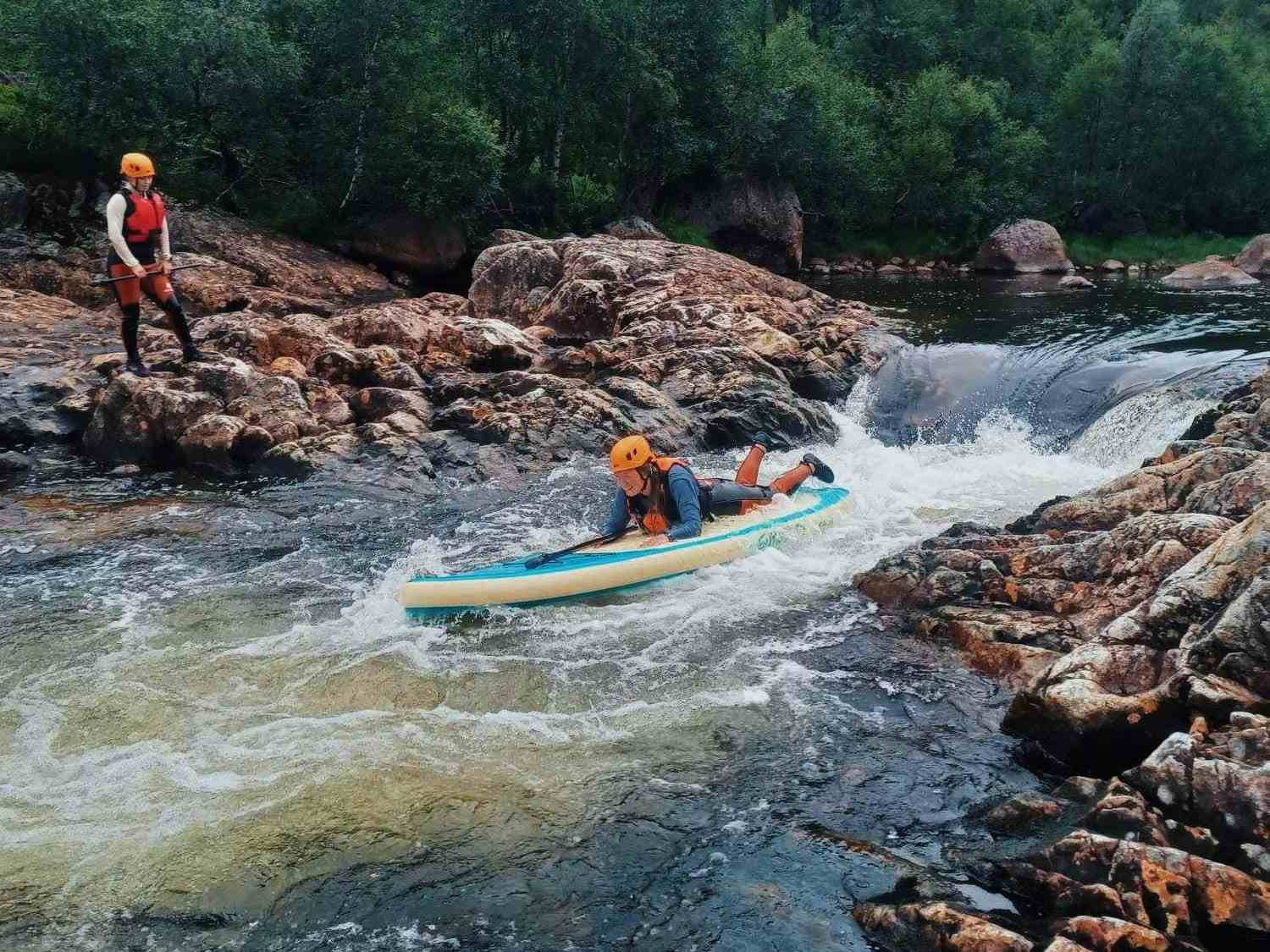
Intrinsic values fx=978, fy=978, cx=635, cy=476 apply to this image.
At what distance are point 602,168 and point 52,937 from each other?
23662 mm

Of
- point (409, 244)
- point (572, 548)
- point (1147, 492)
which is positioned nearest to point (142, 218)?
point (572, 548)

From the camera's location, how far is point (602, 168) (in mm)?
25172

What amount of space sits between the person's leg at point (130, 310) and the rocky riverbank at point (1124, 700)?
722 centimetres

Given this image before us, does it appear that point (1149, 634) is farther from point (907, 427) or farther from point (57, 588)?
point (907, 427)

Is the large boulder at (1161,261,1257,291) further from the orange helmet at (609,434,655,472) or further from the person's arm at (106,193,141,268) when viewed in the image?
the person's arm at (106,193,141,268)

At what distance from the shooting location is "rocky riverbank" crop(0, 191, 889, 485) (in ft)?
31.9

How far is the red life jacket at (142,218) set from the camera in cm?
880

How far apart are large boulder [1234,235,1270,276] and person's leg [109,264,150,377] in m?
24.7

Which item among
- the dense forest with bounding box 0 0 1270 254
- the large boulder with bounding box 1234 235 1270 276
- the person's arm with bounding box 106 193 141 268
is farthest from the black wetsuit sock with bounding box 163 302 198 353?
the large boulder with bounding box 1234 235 1270 276

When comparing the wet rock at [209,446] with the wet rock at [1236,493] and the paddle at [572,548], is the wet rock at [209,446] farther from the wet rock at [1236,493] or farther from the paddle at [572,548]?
the wet rock at [1236,493]

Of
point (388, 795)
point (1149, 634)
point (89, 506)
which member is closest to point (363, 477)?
point (89, 506)

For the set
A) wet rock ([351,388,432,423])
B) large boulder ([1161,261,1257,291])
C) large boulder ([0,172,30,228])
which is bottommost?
wet rock ([351,388,432,423])

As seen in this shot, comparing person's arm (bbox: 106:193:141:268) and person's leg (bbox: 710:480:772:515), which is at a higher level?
person's arm (bbox: 106:193:141:268)

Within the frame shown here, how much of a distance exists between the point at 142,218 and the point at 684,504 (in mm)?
5764
